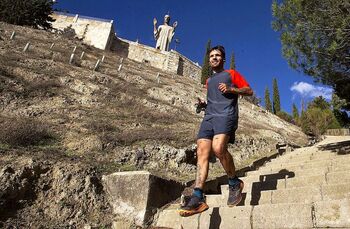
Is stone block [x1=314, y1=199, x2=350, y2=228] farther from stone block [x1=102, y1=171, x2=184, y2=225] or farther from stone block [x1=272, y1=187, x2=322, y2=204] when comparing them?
stone block [x1=102, y1=171, x2=184, y2=225]

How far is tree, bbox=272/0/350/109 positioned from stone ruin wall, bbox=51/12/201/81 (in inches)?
1392

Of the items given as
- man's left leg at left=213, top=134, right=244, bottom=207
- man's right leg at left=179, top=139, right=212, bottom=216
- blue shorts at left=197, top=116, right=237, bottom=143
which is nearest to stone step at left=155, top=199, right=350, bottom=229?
man's left leg at left=213, top=134, right=244, bottom=207

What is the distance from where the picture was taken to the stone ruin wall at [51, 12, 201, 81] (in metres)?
44.4

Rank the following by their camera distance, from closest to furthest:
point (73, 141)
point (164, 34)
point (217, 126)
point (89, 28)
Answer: point (217, 126)
point (73, 141)
point (89, 28)
point (164, 34)

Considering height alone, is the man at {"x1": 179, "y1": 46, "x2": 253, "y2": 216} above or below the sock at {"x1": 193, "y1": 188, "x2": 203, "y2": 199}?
above

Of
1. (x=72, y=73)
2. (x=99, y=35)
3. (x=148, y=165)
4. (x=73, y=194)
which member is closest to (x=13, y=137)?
(x=73, y=194)

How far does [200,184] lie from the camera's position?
4.30 metres

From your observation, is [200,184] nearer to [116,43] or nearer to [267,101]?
[116,43]

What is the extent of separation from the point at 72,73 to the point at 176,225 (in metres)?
14.6

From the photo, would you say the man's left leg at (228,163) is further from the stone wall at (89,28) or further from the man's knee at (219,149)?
the stone wall at (89,28)

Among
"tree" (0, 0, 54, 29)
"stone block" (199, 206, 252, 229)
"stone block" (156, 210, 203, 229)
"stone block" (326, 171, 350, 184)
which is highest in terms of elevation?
"tree" (0, 0, 54, 29)

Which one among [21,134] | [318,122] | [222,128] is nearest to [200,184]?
[222,128]

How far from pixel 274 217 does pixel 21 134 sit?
5164 millimetres

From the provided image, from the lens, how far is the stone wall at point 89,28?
43.8 m
